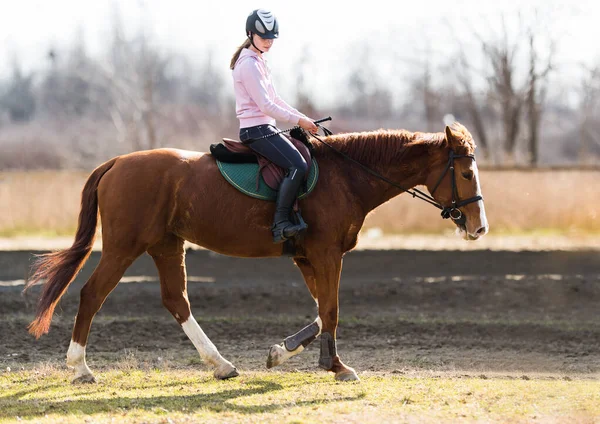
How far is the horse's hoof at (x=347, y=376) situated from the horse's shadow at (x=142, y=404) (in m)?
0.63

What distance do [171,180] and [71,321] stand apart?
3980mm

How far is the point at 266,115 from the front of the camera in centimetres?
788

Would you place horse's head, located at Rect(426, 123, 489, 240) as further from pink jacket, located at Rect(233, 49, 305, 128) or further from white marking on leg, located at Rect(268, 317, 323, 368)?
white marking on leg, located at Rect(268, 317, 323, 368)

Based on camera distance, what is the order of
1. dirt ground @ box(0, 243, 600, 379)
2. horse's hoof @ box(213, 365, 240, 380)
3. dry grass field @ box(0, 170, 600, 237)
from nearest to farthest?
horse's hoof @ box(213, 365, 240, 380) < dirt ground @ box(0, 243, 600, 379) < dry grass field @ box(0, 170, 600, 237)

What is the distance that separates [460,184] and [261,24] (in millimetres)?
2150

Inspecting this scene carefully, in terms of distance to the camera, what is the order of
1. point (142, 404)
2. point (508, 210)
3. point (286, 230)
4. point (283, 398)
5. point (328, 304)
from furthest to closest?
point (508, 210) → point (328, 304) → point (286, 230) → point (283, 398) → point (142, 404)

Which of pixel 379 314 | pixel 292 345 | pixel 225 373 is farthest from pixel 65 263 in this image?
pixel 379 314

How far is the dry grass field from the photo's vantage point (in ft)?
62.4

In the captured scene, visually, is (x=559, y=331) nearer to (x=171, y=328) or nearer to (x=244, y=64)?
(x=171, y=328)

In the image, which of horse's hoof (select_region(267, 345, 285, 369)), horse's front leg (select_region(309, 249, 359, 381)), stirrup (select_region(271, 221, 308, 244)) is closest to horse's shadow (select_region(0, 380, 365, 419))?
horse's hoof (select_region(267, 345, 285, 369))

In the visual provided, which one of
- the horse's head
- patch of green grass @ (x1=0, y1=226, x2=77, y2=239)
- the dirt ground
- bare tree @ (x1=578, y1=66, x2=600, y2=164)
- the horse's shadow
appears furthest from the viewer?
bare tree @ (x1=578, y1=66, x2=600, y2=164)

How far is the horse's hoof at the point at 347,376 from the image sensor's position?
25.4 feet

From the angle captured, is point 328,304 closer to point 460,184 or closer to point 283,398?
point 283,398

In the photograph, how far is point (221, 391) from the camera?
24.1 ft
